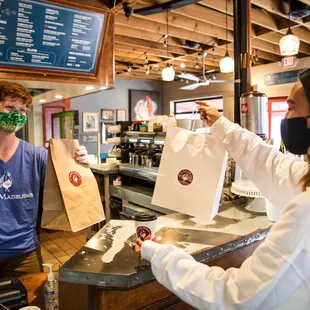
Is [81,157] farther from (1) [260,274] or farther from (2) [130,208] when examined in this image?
(2) [130,208]

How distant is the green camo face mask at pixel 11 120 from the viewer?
5.61 feet

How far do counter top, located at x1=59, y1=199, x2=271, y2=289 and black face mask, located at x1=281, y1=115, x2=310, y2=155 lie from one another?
1.93ft

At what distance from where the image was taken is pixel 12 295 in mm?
1316

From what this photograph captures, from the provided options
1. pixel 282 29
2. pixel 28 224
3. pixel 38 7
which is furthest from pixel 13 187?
pixel 282 29

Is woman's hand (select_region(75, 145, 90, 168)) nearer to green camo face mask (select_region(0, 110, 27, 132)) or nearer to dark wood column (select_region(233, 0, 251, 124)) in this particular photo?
green camo face mask (select_region(0, 110, 27, 132))

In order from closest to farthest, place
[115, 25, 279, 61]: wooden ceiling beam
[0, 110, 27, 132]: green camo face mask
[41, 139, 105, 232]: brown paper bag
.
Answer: [41, 139, 105, 232]: brown paper bag
[0, 110, 27, 132]: green camo face mask
[115, 25, 279, 61]: wooden ceiling beam

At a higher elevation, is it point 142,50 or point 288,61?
point 142,50

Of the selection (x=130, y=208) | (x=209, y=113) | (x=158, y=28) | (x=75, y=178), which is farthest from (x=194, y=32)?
(x=75, y=178)

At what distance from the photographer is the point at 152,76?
377 inches

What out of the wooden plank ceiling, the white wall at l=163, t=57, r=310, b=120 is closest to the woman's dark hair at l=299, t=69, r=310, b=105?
the wooden plank ceiling

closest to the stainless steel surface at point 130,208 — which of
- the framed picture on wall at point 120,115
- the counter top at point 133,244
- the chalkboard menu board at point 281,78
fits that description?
the counter top at point 133,244

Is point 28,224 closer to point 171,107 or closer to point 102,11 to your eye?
point 102,11

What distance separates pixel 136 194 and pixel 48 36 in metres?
2.10

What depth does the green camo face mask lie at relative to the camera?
67.3 inches
